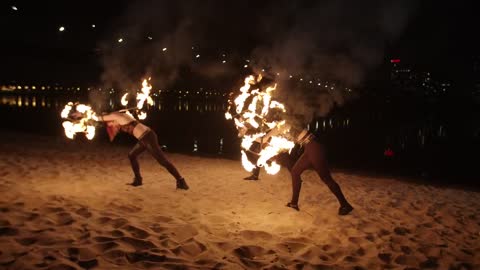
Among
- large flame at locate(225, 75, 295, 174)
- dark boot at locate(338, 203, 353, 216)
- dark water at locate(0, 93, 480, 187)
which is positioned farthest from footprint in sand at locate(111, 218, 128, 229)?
dark water at locate(0, 93, 480, 187)

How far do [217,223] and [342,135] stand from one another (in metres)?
15.5

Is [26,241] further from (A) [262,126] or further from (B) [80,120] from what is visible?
(A) [262,126]

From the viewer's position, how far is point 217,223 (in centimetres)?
601

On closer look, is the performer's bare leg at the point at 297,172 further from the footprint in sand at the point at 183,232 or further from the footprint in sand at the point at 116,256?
the footprint in sand at the point at 116,256

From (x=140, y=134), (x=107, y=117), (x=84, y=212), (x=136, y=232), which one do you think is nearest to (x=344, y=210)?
(x=136, y=232)

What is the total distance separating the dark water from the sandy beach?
5202 millimetres

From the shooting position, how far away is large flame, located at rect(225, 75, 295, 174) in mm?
6973

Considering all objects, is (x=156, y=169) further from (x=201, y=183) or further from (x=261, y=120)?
(x=261, y=120)

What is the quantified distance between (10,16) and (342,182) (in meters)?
17.4

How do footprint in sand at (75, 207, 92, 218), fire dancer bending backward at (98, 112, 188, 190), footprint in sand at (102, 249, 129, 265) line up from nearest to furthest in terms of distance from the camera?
footprint in sand at (102, 249, 129, 265), footprint in sand at (75, 207, 92, 218), fire dancer bending backward at (98, 112, 188, 190)

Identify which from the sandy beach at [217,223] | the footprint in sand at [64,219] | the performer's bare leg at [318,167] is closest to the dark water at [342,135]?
the sandy beach at [217,223]

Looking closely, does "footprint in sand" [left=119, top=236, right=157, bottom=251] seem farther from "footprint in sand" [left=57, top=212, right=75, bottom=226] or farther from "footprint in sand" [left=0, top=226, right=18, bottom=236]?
"footprint in sand" [left=0, top=226, right=18, bottom=236]

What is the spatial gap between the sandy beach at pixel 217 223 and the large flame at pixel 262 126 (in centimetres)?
80

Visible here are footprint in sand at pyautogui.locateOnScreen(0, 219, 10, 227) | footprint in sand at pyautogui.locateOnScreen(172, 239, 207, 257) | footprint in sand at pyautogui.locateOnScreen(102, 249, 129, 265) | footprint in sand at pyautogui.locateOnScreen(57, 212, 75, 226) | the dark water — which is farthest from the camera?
the dark water
